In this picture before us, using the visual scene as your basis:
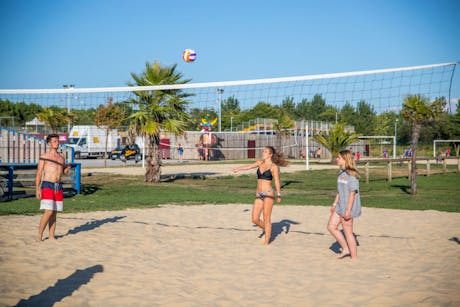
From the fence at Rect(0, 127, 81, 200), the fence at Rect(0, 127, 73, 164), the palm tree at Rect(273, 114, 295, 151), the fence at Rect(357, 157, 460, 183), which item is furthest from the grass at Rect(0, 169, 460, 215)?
the palm tree at Rect(273, 114, 295, 151)

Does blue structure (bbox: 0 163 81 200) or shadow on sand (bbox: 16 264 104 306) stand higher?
blue structure (bbox: 0 163 81 200)

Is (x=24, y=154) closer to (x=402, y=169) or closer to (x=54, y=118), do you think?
(x=402, y=169)

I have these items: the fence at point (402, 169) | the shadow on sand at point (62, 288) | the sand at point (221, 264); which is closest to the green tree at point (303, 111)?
the fence at point (402, 169)

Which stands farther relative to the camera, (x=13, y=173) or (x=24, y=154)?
(x=24, y=154)

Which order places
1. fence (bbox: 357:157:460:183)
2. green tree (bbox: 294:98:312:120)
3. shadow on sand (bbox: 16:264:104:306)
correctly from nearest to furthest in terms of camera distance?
shadow on sand (bbox: 16:264:104:306) < fence (bbox: 357:157:460:183) < green tree (bbox: 294:98:312:120)

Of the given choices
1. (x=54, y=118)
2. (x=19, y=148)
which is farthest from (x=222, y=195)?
(x=54, y=118)

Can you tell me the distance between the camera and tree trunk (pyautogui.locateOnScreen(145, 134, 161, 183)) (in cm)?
1935

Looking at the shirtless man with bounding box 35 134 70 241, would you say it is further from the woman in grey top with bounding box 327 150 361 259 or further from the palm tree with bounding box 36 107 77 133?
the palm tree with bounding box 36 107 77 133

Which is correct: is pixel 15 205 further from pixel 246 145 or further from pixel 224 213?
pixel 246 145

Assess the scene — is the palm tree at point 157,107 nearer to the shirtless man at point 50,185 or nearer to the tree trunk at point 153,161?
the tree trunk at point 153,161

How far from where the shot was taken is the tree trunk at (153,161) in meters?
19.3

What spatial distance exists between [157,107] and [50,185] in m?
11.2

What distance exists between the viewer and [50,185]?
7895 millimetres

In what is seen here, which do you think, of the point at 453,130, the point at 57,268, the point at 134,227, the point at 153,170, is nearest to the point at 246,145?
the point at 153,170
